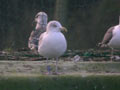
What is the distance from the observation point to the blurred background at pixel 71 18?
1184 centimetres

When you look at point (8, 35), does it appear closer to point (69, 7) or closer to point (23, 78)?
point (69, 7)

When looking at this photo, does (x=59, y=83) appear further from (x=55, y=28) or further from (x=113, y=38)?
(x=113, y=38)

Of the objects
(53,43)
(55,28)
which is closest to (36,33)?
(55,28)

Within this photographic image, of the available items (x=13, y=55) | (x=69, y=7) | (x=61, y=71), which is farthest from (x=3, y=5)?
(x=61, y=71)

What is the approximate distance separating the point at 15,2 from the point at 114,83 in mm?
6926

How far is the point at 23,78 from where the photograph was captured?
216 inches

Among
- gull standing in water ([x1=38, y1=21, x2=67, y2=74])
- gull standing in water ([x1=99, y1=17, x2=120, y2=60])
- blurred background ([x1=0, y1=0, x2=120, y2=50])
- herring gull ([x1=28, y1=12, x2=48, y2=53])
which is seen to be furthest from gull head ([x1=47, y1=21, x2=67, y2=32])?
blurred background ([x1=0, y1=0, x2=120, y2=50])

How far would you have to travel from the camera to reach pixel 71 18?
1262 cm

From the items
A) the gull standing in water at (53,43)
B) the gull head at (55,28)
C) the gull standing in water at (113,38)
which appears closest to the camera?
the gull standing in water at (53,43)

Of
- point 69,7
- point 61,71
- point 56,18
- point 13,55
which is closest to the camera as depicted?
point 61,71

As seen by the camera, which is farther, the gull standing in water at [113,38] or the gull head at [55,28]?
the gull standing in water at [113,38]

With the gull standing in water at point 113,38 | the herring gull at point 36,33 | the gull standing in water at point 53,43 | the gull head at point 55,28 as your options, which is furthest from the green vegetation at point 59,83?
the herring gull at point 36,33

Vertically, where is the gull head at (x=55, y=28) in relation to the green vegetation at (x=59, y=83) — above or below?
above

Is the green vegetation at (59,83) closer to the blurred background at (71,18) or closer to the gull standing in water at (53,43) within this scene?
the gull standing in water at (53,43)
